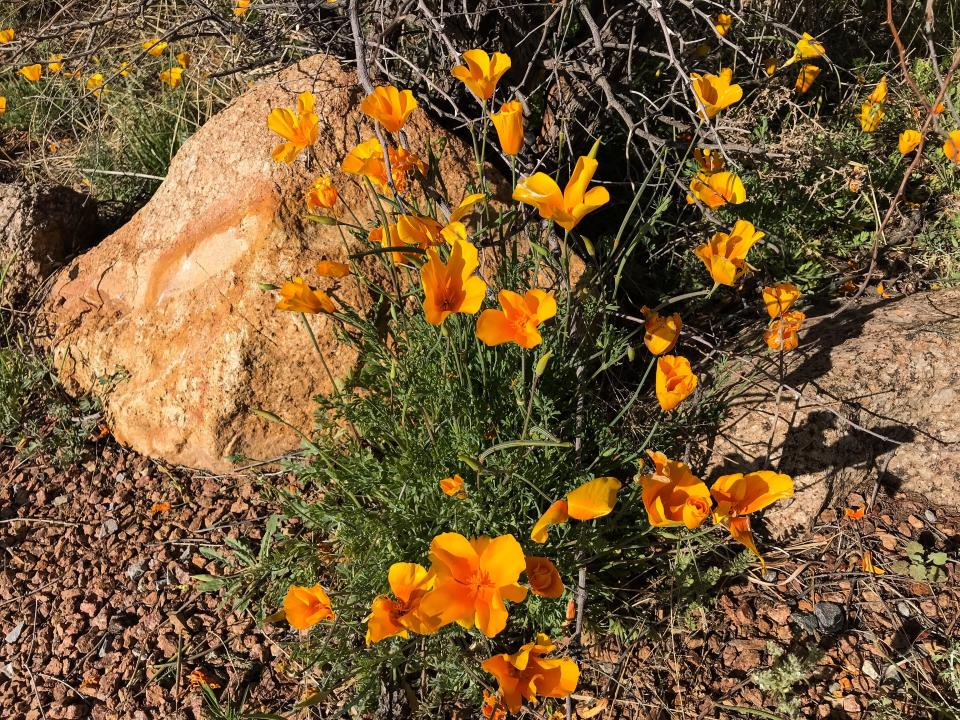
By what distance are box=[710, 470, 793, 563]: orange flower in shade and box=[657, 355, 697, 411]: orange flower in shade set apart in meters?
0.25

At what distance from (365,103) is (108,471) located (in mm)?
1878

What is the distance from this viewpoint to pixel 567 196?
152 cm

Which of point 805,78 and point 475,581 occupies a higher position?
point 805,78

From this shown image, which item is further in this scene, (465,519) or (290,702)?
(290,702)

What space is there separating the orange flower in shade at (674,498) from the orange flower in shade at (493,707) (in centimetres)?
67

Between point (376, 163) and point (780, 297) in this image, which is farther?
point (780, 297)

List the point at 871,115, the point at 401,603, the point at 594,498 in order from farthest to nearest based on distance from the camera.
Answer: the point at 871,115 → the point at 401,603 → the point at 594,498

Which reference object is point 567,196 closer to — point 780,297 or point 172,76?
point 780,297

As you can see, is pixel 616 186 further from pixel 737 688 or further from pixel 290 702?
pixel 290 702

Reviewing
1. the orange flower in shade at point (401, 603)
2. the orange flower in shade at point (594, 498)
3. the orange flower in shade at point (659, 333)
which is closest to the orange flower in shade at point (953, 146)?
the orange flower in shade at point (659, 333)

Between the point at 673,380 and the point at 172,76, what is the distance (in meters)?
3.69

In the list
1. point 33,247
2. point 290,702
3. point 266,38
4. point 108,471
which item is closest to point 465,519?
point 290,702

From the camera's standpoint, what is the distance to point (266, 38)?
336cm

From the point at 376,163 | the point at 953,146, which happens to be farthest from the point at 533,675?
the point at 953,146
